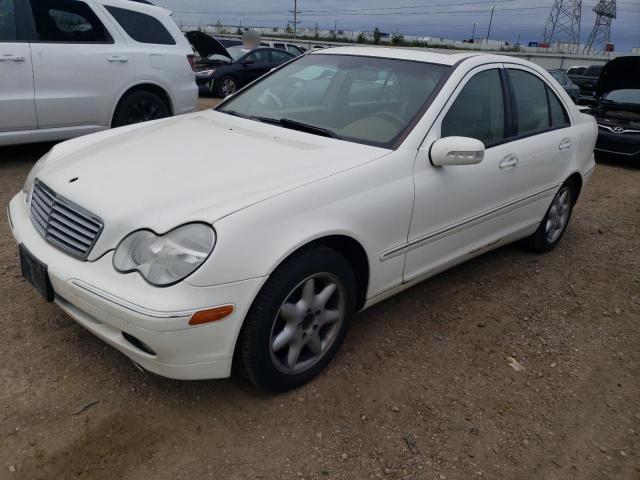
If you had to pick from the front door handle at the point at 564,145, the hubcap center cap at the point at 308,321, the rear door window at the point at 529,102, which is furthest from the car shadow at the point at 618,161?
the hubcap center cap at the point at 308,321

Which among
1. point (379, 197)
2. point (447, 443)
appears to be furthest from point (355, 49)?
point (447, 443)

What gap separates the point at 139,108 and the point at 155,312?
4834mm

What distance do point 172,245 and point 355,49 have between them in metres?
2.28

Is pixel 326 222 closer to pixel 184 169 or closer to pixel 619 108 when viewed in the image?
pixel 184 169

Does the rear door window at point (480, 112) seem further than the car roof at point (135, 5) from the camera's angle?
No

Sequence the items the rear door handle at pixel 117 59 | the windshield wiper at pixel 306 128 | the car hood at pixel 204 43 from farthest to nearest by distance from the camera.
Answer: the car hood at pixel 204 43, the rear door handle at pixel 117 59, the windshield wiper at pixel 306 128

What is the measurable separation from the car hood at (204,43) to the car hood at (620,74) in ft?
23.4

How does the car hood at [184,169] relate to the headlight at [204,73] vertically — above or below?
above

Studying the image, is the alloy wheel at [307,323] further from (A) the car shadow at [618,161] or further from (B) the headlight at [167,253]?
(A) the car shadow at [618,161]

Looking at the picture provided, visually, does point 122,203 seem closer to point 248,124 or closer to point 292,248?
point 292,248

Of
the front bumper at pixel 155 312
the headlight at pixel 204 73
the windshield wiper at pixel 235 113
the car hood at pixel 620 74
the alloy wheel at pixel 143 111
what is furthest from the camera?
the headlight at pixel 204 73

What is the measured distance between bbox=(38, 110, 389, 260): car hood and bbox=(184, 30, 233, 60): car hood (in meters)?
8.99

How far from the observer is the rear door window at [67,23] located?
548 cm

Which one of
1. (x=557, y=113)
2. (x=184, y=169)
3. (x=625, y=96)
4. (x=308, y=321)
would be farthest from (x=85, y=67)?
(x=625, y=96)
